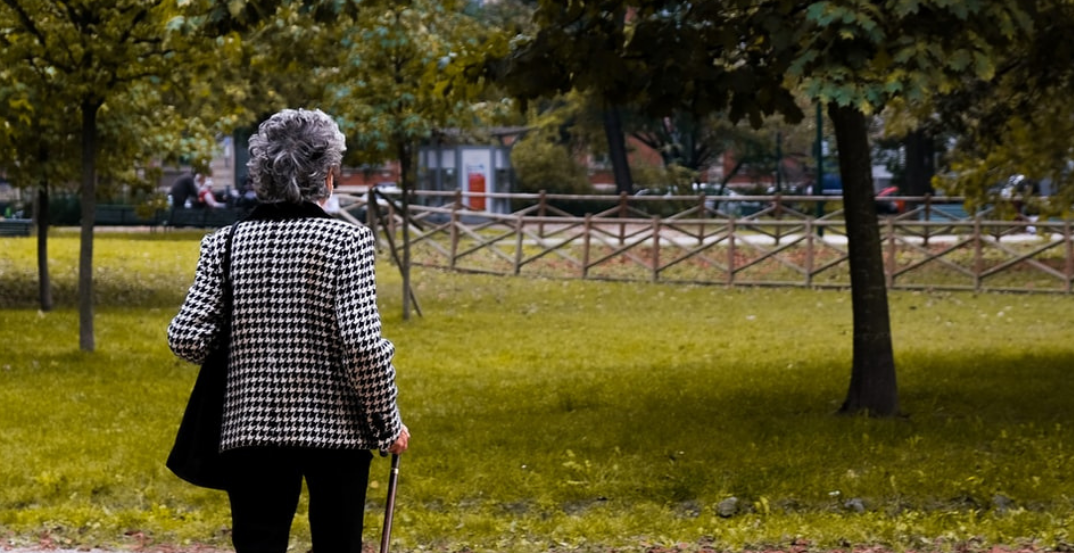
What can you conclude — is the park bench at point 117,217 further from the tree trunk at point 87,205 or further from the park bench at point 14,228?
the tree trunk at point 87,205

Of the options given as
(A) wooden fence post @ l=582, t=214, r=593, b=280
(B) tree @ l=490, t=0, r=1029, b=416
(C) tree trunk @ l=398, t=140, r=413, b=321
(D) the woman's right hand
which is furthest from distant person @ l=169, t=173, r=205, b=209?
(D) the woman's right hand

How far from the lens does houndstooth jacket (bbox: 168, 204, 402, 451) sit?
414cm

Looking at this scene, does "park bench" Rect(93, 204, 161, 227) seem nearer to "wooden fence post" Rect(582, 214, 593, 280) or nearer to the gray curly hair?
"wooden fence post" Rect(582, 214, 593, 280)

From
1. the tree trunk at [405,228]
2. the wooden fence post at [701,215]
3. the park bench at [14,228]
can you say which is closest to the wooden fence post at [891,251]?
the wooden fence post at [701,215]

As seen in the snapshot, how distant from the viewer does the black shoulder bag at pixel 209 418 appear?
14.0 feet

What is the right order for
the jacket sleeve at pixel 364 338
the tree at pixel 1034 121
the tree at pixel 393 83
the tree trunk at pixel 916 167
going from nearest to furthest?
1. the jacket sleeve at pixel 364 338
2. the tree at pixel 1034 121
3. the tree at pixel 393 83
4. the tree trunk at pixel 916 167

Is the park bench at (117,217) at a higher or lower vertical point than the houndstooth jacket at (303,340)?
lower

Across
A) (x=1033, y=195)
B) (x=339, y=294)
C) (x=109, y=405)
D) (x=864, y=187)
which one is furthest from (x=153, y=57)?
(x=1033, y=195)

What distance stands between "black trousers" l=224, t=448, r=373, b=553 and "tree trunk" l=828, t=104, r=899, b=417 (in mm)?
6365

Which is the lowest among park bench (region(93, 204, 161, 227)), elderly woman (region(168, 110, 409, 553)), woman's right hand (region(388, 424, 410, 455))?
park bench (region(93, 204, 161, 227))

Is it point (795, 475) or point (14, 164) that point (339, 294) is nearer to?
point (795, 475)

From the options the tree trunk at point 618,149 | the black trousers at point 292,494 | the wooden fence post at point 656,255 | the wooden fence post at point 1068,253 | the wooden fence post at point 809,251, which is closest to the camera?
the black trousers at point 292,494

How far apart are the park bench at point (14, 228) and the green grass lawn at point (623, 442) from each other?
1776 centimetres

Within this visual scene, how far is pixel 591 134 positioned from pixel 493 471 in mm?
40125
